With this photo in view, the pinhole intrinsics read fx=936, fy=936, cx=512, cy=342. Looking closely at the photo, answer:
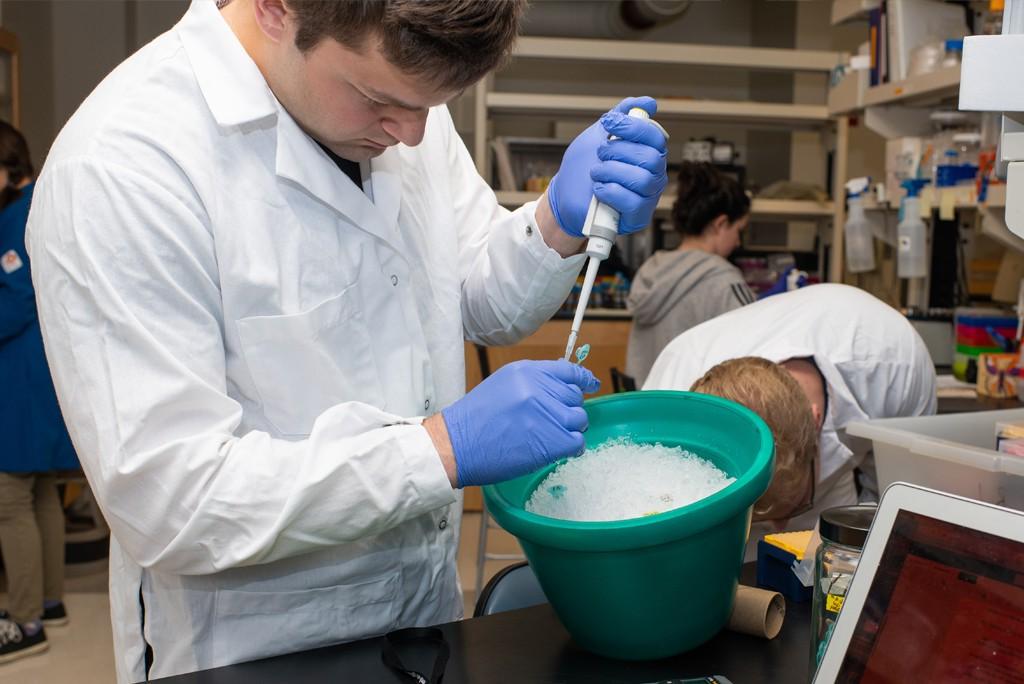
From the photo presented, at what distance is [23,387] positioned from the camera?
10.3 feet

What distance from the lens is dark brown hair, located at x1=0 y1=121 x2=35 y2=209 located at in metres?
3.24

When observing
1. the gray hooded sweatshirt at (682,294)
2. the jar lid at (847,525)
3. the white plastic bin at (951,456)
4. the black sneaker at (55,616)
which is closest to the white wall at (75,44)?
the black sneaker at (55,616)

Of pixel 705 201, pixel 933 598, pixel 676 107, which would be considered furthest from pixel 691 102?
pixel 933 598

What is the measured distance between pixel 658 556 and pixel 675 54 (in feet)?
13.2

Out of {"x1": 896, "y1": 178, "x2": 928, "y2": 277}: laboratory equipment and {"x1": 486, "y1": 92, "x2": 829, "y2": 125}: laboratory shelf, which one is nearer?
{"x1": 896, "y1": 178, "x2": 928, "y2": 277}: laboratory equipment

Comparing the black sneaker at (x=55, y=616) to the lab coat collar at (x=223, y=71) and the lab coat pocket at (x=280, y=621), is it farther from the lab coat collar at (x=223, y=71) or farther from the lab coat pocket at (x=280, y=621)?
the lab coat collar at (x=223, y=71)

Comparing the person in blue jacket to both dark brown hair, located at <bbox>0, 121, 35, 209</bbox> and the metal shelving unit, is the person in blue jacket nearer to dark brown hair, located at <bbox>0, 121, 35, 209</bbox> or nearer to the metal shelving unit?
dark brown hair, located at <bbox>0, 121, 35, 209</bbox>

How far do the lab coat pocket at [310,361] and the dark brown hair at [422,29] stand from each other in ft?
1.02

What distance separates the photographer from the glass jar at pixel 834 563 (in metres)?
0.87

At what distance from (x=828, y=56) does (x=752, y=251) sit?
3.30ft

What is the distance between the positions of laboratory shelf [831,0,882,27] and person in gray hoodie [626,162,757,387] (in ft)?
2.43

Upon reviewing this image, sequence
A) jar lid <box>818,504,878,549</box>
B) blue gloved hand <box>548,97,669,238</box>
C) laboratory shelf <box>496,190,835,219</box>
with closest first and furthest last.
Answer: jar lid <box>818,504,878,549</box>
blue gloved hand <box>548,97,669,238</box>
laboratory shelf <box>496,190,835,219</box>

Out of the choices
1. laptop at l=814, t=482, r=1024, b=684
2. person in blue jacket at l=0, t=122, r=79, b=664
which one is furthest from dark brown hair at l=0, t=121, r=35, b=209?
laptop at l=814, t=482, r=1024, b=684

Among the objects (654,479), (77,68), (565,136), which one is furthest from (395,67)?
(77,68)
